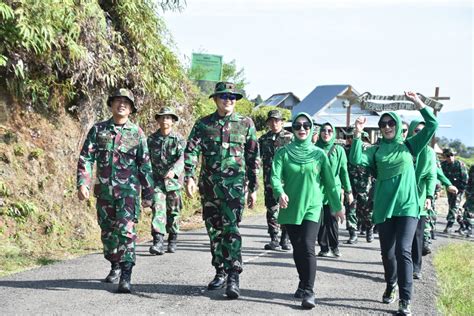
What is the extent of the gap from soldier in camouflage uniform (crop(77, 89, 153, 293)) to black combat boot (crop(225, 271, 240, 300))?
1068 millimetres

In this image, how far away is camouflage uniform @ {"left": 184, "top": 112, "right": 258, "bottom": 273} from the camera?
21.1 feet

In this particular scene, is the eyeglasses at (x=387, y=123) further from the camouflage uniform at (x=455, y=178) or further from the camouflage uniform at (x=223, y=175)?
the camouflage uniform at (x=455, y=178)

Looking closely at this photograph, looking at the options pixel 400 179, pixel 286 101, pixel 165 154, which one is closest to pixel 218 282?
pixel 400 179

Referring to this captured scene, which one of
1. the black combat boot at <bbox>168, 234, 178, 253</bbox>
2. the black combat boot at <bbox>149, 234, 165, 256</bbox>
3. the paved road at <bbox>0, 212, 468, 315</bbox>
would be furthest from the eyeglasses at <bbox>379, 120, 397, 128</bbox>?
the black combat boot at <bbox>168, 234, 178, 253</bbox>

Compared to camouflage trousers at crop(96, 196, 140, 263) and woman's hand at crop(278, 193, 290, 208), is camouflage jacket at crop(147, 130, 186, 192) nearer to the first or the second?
camouflage trousers at crop(96, 196, 140, 263)

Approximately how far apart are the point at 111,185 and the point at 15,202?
333 cm

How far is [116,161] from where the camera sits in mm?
6484

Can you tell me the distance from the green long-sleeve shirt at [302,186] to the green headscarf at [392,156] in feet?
1.84

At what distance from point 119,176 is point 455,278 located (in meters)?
5.14

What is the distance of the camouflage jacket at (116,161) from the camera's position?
646cm

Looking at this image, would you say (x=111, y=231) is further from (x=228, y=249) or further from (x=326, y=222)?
(x=326, y=222)

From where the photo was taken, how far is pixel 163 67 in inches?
525

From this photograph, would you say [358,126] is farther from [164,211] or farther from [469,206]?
[469,206]

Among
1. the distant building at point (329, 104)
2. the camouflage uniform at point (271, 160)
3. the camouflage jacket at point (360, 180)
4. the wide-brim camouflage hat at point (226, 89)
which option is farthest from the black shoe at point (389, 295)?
the distant building at point (329, 104)
